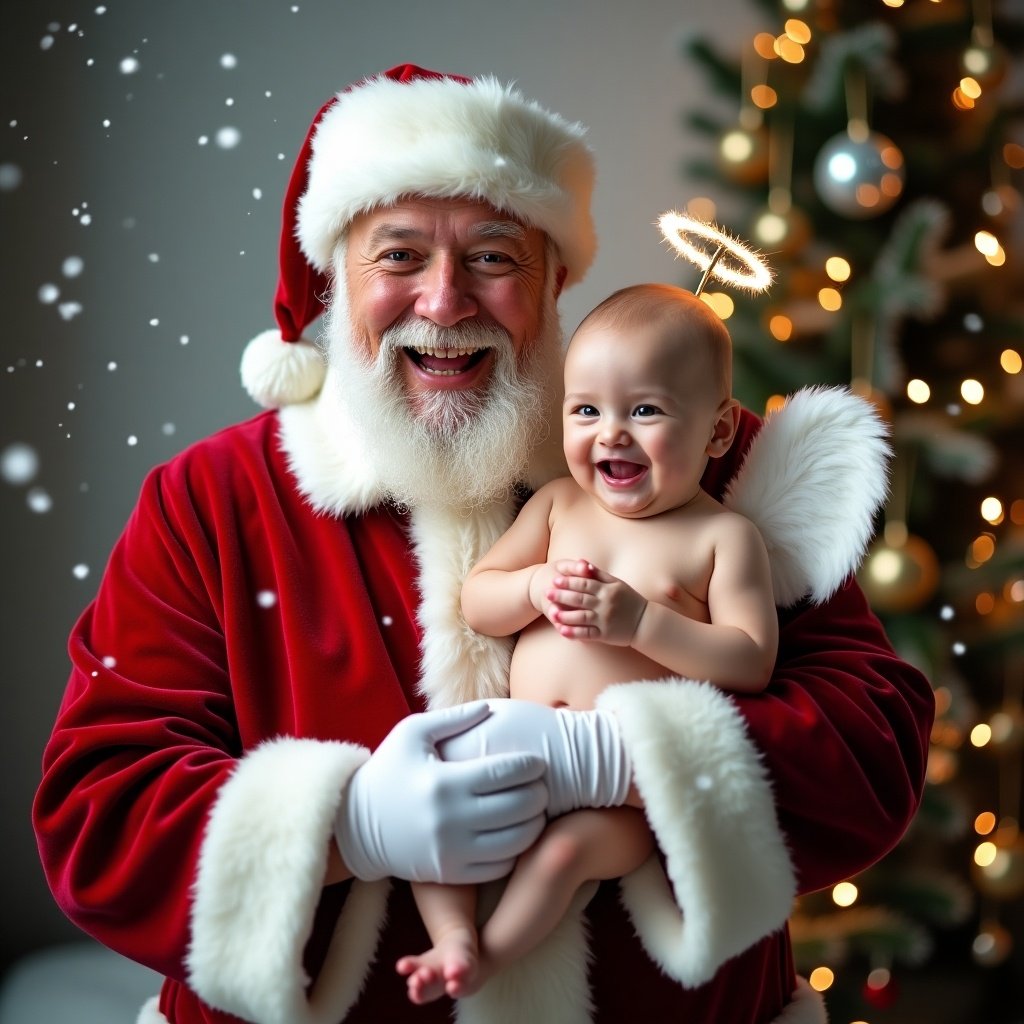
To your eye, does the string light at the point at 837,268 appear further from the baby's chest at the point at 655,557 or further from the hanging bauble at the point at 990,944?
the hanging bauble at the point at 990,944

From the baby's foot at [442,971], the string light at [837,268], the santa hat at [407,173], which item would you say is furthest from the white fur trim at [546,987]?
the string light at [837,268]

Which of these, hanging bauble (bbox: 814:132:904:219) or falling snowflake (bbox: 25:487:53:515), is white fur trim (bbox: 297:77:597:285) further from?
falling snowflake (bbox: 25:487:53:515)

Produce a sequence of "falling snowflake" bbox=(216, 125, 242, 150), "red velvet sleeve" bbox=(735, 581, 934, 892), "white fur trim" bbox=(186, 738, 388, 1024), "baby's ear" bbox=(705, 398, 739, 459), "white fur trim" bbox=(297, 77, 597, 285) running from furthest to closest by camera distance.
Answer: "falling snowflake" bbox=(216, 125, 242, 150)
"white fur trim" bbox=(297, 77, 597, 285)
"baby's ear" bbox=(705, 398, 739, 459)
"red velvet sleeve" bbox=(735, 581, 934, 892)
"white fur trim" bbox=(186, 738, 388, 1024)

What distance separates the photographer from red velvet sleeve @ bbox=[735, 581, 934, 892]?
154 centimetres

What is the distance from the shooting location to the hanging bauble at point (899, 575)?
2729 mm

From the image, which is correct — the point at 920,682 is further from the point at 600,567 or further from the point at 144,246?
the point at 144,246

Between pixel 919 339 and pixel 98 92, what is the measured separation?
2.16 metres

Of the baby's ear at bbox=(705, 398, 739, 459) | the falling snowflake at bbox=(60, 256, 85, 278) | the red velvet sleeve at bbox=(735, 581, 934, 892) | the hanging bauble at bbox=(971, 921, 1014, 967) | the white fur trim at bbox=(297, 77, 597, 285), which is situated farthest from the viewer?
the hanging bauble at bbox=(971, 921, 1014, 967)

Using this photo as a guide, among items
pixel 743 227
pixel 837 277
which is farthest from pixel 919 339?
pixel 743 227

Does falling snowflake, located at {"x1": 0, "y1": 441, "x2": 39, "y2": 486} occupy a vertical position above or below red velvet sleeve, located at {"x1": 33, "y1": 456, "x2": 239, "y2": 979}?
above

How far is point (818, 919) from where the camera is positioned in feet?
9.46

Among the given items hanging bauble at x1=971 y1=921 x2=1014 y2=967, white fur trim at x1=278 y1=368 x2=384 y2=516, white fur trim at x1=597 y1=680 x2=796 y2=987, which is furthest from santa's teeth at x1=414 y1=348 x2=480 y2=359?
hanging bauble at x1=971 y1=921 x2=1014 y2=967

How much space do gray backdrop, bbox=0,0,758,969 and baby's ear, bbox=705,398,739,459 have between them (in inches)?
54.7

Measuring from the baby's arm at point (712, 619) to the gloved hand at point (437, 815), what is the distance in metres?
0.20
